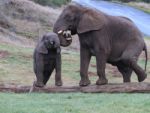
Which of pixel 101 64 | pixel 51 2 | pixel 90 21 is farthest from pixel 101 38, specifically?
pixel 51 2

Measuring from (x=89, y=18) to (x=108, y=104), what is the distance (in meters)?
3.79

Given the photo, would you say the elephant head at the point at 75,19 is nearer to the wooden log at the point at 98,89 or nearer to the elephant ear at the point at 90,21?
the elephant ear at the point at 90,21

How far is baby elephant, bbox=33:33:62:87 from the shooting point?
13.3 m

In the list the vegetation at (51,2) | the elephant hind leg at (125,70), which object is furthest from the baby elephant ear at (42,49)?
the vegetation at (51,2)

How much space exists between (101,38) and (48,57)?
129 cm

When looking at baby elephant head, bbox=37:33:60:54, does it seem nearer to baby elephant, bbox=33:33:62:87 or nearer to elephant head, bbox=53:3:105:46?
baby elephant, bbox=33:33:62:87

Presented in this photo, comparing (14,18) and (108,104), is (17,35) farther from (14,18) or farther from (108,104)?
(108,104)

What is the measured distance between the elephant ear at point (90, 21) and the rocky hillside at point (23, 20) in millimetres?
16264

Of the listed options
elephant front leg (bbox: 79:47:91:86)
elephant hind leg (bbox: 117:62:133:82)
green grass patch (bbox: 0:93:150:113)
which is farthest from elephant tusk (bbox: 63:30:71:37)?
green grass patch (bbox: 0:93:150:113)

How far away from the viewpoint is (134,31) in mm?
13773

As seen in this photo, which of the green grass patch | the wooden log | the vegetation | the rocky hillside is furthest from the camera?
the vegetation

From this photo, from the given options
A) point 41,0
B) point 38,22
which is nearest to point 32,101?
point 38,22

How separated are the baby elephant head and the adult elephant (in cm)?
37

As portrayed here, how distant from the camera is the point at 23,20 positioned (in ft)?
116
